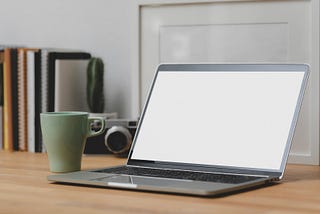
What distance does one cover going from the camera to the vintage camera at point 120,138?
4.75 ft

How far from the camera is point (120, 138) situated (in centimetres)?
145

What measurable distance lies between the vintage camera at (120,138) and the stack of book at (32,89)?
0.20 m

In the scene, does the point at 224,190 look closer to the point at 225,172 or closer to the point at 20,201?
the point at 225,172

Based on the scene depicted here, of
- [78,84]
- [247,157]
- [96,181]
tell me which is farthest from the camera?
[78,84]

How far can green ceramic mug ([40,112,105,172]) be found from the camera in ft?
3.99

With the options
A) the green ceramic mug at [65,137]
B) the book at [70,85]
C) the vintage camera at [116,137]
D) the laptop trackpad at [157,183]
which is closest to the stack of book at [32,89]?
the book at [70,85]

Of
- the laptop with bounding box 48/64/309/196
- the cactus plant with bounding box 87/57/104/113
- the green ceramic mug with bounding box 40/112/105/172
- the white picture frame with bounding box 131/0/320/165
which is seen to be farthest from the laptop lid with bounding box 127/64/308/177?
the cactus plant with bounding box 87/57/104/113

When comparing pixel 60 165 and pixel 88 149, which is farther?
pixel 88 149

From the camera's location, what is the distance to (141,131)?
1.29 metres

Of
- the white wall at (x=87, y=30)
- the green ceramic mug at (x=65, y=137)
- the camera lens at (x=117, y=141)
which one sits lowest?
the camera lens at (x=117, y=141)

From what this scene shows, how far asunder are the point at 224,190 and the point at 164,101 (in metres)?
0.36

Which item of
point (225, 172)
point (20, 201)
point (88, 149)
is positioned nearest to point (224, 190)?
point (225, 172)

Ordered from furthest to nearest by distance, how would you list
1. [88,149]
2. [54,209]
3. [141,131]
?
1. [88,149]
2. [141,131]
3. [54,209]

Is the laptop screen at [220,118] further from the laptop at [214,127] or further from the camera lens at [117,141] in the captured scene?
the camera lens at [117,141]
